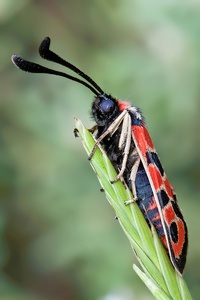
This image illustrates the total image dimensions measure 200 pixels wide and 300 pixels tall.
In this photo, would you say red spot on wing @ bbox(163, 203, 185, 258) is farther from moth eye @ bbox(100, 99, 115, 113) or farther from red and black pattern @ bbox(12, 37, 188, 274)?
moth eye @ bbox(100, 99, 115, 113)

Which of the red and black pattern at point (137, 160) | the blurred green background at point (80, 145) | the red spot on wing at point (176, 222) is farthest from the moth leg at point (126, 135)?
the blurred green background at point (80, 145)

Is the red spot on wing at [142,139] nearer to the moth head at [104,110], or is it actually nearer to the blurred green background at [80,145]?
the moth head at [104,110]

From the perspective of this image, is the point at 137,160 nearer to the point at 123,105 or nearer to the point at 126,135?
the point at 126,135

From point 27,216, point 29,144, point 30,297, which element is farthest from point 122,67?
point 30,297

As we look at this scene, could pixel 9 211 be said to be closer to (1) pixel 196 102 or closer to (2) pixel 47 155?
(2) pixel 47 155

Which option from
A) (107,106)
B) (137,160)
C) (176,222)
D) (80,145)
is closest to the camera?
(176,222)

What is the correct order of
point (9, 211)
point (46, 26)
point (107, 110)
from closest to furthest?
1. point (107, 110)
2. point (9, 211)
3. point (46, 26)

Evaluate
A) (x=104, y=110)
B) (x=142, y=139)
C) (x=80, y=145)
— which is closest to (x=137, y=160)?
(x=142, y=139)
